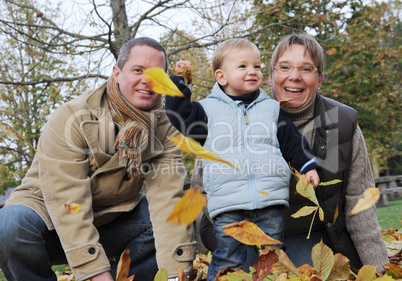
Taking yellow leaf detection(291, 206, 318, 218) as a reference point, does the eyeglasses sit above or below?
above

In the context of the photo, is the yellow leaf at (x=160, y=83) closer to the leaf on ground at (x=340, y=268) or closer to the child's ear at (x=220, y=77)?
the child's ear at (x=220, y=77)

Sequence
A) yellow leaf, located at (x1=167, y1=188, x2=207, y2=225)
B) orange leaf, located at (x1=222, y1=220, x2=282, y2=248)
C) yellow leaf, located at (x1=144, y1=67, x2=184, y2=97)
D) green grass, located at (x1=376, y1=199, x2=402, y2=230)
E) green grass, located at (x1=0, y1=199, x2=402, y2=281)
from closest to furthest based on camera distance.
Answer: yellow leaf, located at (x1=167, y1=188, x2=207, y2=225), yellow leaf, located at (x1=144, y1=67, x2=184, y2=97), orange leaf, located at (x1=222, y1=220, x2=282, y2=248), green grass, located at (x1=0, y1=199, x2=402, y2=281), green grass, located at (x1=376, y1=199, x2=402, y2=230)

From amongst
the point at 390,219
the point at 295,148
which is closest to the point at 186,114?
the point at 295,148

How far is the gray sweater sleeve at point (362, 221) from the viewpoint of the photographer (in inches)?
90.3

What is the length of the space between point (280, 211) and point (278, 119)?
497mm

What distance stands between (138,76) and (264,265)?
4.20 ft

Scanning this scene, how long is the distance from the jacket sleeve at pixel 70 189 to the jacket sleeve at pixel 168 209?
1.12ft

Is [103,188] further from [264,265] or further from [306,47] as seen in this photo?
[306,47]

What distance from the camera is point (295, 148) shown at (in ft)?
7.04

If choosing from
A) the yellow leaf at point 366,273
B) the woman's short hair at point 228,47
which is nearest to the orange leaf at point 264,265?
the yellow leaf at point 366,273

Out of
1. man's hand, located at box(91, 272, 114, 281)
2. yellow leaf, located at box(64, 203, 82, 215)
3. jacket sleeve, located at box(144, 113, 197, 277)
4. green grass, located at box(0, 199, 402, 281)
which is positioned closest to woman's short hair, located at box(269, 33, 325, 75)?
jacket sleeve, located at box(144, 113, 197, 277)

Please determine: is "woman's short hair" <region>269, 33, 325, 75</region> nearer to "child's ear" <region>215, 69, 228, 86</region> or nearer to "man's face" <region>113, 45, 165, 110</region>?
"child's ear" <region>215, 69, 228, 86</region>

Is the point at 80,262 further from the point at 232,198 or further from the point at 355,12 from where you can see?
the point at 355,12

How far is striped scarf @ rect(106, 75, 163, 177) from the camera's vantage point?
2322 millimetres
